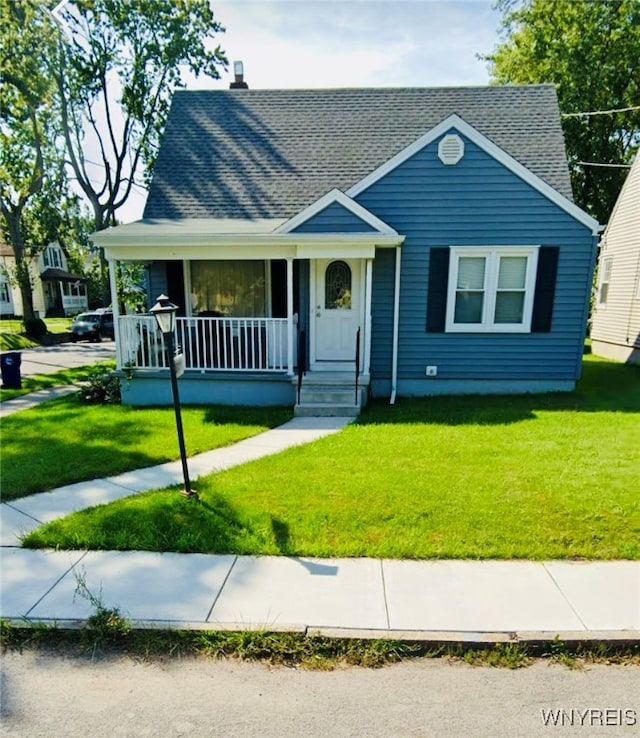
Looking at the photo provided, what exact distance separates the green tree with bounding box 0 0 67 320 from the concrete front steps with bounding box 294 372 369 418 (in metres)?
18.0

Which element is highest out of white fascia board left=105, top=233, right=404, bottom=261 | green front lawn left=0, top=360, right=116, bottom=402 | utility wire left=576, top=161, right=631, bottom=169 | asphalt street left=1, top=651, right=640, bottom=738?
utility wire left=576, top=161, right=631, bottom=169

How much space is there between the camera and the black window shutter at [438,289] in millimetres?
8586

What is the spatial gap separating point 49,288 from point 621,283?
44652mm

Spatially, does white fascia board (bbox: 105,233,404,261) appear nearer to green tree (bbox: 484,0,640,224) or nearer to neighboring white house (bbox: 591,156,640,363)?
neighboring white house (bbox: 591,156,640,363)

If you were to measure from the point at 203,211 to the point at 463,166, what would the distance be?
17.6 feet

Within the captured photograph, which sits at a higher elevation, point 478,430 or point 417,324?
point 417,324

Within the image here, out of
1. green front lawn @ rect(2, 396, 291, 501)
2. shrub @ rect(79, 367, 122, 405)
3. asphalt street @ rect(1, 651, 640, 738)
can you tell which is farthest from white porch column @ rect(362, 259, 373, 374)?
asphalt street @ rect(1, 651, 640, 738)

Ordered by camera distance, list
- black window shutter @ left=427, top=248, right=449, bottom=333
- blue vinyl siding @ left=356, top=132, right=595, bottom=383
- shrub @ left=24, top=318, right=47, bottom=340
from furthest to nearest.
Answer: shrub @ left=24, top=318, right=47, bottom=340, black window shutter @ left=427, top=248, right=449, bottom=333, blue vinyl siding @ left=356, top=132, right=595, bottom=383

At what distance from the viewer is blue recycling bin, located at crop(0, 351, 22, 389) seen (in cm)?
1077

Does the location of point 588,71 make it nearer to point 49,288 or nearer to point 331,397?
point 331,397

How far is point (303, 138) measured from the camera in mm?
10438

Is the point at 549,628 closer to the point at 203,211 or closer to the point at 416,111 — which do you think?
the point at 203,211

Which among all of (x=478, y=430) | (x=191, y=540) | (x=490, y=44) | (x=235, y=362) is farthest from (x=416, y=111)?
(x=490, y=44)

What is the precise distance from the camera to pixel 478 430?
644cm
